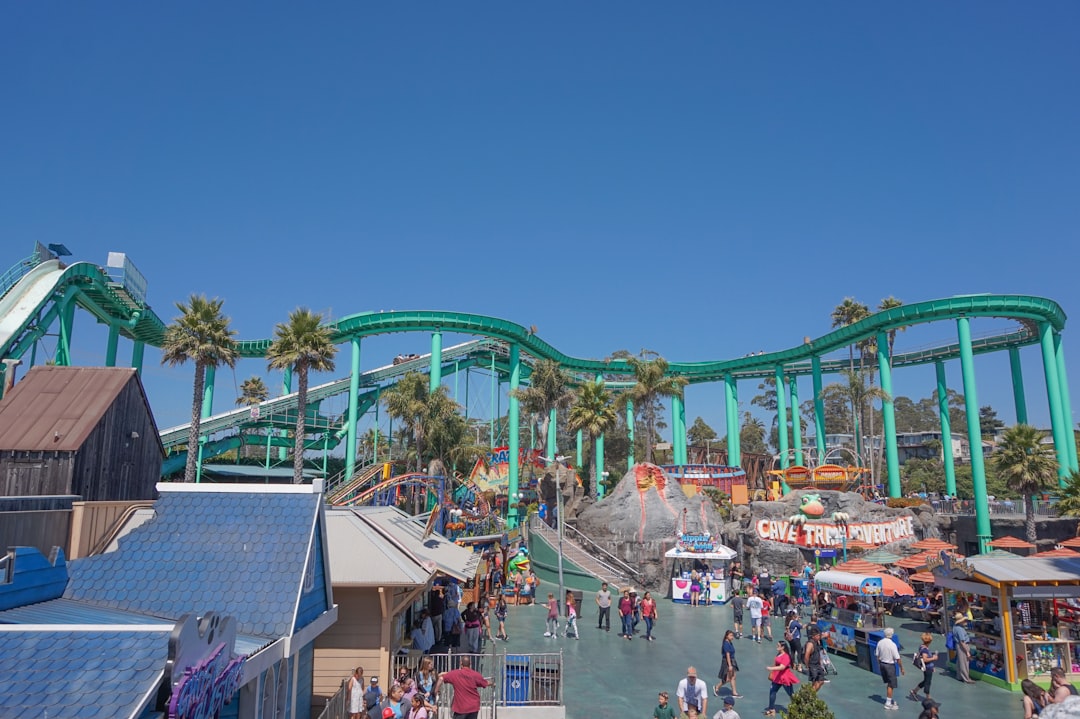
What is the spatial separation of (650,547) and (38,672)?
1126 inches

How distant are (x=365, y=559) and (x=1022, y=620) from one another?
15684mm

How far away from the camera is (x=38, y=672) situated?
5598mm

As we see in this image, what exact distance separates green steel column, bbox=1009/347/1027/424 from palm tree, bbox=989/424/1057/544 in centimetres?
1862

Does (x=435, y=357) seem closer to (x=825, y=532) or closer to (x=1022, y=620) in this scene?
(x=825, y=532)

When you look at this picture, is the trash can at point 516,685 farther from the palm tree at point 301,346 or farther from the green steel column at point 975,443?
the green steel column at point 975,443

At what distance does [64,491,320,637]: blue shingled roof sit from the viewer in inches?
348

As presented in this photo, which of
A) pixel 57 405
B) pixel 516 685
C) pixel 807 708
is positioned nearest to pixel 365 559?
pixel 516 685

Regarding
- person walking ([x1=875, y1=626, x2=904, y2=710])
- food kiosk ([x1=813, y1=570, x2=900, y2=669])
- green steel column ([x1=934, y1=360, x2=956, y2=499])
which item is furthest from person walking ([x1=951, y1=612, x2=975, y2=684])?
green steel column ([x1=934, y1=360, x2=956, y2=499])

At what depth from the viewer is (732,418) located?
6066 centimetres

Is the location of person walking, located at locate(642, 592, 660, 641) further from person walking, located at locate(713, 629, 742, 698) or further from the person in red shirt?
the person in red shirt

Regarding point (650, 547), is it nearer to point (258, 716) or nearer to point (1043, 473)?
point (1043, 473)

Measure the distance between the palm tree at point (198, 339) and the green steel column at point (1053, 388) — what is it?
48860mm

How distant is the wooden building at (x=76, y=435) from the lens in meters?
12.8

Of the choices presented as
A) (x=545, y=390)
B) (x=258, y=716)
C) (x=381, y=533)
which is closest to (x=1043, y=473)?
(x=545, y=390)
